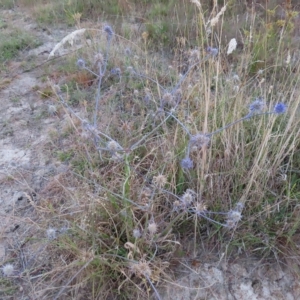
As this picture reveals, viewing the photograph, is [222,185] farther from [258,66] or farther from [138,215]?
[258,66]

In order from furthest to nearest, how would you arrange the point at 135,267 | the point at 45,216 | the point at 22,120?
the point at 22,120 < the point at 45,216 < the point at 135,267

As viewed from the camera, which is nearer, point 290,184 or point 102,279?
point 102,279

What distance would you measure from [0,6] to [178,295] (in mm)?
5048

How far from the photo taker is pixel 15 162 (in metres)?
2.42

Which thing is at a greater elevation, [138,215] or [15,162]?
[138,215]

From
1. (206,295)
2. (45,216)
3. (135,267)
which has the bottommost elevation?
(206,295)

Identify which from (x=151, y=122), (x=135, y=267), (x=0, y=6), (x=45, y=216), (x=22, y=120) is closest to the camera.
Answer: (x=135, y=267)

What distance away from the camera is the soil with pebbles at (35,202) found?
158cm

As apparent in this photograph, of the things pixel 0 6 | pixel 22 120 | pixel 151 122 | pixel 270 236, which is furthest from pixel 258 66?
pixel 0 6

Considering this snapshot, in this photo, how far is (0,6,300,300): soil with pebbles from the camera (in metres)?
1.58

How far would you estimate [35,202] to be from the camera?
2.04 meters

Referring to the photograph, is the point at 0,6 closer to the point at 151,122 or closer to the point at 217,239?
the point at 151,122

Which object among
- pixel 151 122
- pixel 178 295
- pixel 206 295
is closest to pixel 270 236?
pixel 206 295

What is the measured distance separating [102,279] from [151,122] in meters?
1.13
